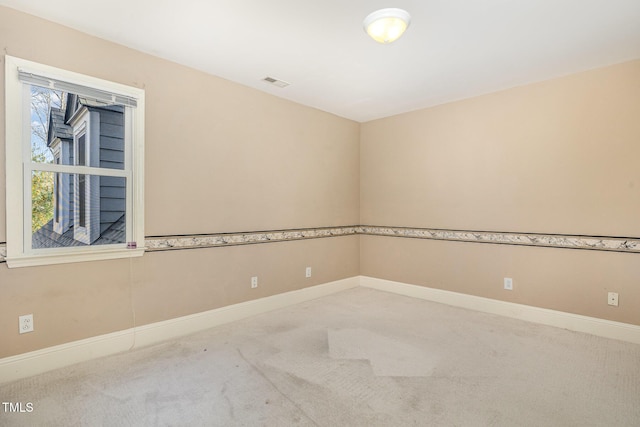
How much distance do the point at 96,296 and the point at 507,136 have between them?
13.5ft

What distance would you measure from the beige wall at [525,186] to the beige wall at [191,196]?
Result: 93 centimetres

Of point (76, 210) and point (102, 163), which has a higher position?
point (102, 163)

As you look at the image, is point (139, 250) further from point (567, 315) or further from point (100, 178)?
point (567, 315)

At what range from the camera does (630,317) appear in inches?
112

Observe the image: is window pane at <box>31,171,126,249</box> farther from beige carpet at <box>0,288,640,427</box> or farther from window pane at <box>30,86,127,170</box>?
beige carpet at <box>0,288,640,427</box>

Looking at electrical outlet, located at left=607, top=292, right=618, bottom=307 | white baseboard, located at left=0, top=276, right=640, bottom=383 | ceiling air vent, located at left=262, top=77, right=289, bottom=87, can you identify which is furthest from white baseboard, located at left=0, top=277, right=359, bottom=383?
electrical outlet, located at left=607, top=292, right=618, bottom=307

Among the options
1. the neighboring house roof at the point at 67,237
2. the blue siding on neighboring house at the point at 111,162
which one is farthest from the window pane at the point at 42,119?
the neighboring house roof at the point at 67,237

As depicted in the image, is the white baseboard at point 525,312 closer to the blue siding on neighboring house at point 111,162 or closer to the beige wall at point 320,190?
the beige wall at point 320,190

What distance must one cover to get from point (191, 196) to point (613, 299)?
393 centimetres

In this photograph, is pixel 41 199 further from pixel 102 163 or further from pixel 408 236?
pixel 408 236

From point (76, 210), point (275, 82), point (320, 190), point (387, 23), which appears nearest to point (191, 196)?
point (76, 210)

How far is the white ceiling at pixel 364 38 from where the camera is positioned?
6.82 ft

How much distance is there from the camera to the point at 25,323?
2.22 m

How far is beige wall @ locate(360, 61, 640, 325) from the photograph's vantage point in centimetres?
288
